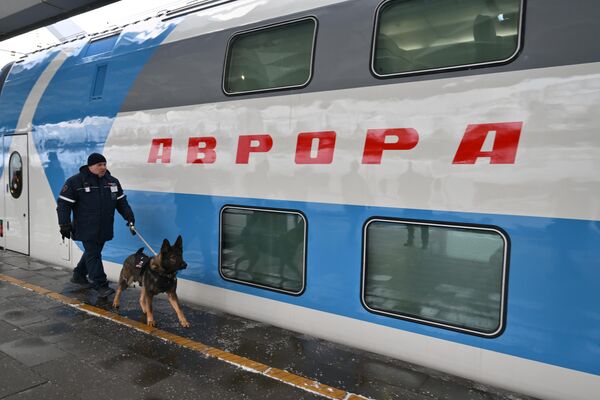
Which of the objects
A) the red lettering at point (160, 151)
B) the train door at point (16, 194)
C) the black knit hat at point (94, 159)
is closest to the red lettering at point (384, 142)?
the red lettering at point (160, 151)

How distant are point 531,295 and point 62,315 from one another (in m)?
4.68

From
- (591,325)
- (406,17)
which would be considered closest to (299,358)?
(591,325)

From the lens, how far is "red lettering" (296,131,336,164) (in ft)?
12.1

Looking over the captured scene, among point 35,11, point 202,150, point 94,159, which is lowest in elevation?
point 94,159

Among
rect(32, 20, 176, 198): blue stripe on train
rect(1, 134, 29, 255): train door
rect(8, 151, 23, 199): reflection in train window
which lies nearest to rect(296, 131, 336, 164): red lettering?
rect(32, 20, 176, 198): blue stripe on train

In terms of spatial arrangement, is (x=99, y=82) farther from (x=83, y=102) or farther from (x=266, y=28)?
(x=266, y=28)

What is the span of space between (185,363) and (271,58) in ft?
9.73

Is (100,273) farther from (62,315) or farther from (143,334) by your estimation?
(143,334)

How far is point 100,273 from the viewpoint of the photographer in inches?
209

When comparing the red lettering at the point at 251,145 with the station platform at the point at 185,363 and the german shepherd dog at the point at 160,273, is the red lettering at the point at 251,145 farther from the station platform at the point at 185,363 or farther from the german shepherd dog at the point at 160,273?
the station platform at the point at 185,363

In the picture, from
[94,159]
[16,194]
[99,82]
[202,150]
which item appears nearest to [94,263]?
[94,159]

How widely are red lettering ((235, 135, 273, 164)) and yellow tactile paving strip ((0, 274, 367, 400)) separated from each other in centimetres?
186

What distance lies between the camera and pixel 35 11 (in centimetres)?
874

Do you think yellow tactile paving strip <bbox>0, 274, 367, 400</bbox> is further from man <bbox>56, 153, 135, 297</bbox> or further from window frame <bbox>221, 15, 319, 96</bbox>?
window frame <bbox>221, 15, 319, 96</bbox>
